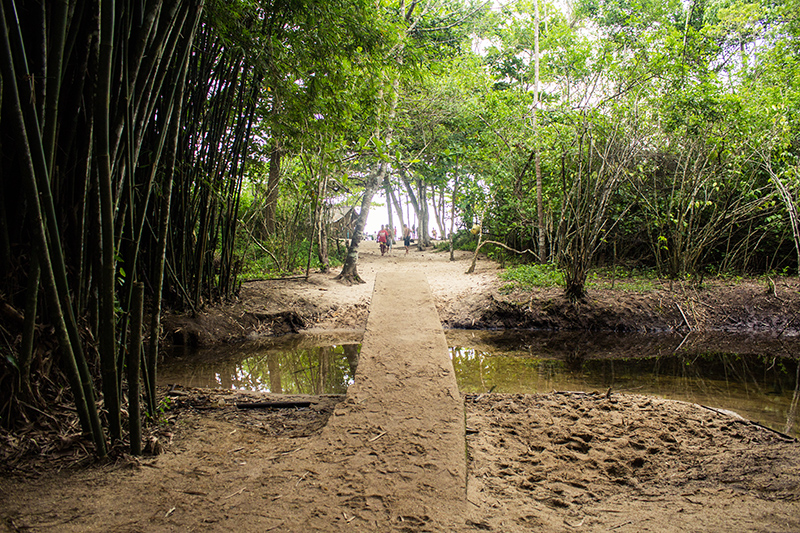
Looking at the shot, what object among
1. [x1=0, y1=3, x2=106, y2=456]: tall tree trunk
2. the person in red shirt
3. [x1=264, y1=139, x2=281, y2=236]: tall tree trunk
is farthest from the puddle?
the person in red shirt

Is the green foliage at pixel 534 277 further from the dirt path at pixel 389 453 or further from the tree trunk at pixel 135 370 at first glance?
the tree trunk at pixel 135 370

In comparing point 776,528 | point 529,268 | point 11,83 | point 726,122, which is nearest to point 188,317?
point 11,83

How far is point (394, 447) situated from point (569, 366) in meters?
2.81

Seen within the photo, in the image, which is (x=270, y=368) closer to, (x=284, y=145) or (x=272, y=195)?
(x=284, y=145)

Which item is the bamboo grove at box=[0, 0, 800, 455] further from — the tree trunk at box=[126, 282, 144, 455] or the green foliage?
the green foliage

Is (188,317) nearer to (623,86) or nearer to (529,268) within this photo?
(529,268)

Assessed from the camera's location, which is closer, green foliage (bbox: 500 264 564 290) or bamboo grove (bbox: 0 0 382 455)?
bamboo grove (bbox: 0 0 382 455)

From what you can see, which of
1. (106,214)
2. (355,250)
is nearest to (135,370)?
(106,214)

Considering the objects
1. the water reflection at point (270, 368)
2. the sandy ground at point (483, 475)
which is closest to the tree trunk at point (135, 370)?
the sandy ground at point (483, 475)

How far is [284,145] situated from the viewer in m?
4.98

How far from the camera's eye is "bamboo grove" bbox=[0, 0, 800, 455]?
63.2 inches

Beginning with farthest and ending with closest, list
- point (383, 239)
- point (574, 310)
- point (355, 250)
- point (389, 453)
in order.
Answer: point (383, 239) → point (355, 250) → point (574, 310) → point (389, 453)

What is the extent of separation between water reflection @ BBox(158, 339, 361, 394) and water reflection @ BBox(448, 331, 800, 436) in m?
1.16

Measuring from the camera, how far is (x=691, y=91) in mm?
6078
